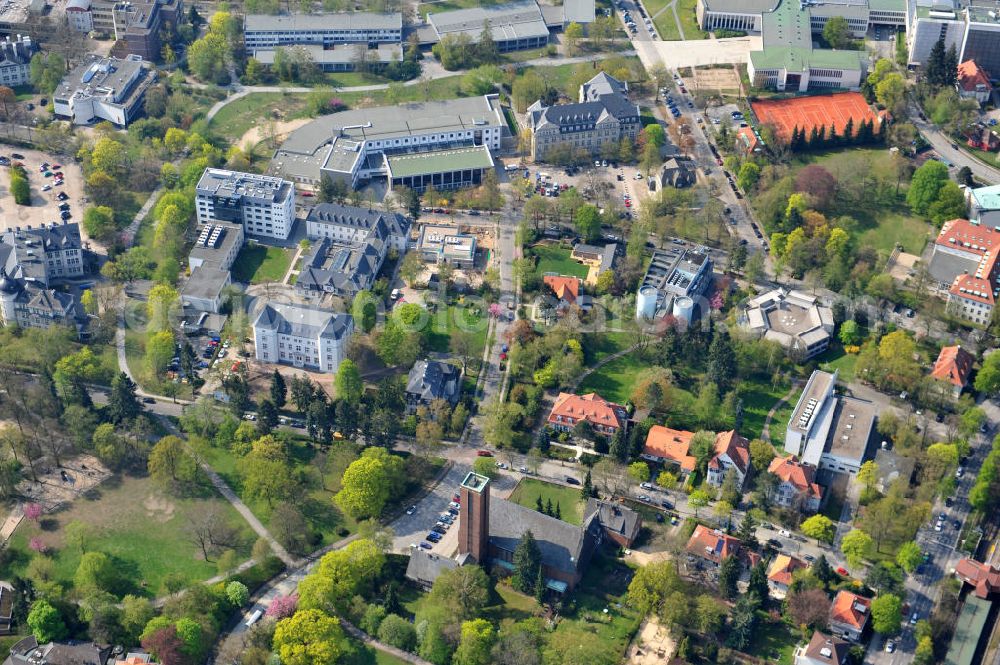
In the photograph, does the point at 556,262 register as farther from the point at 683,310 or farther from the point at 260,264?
the point at 260,264

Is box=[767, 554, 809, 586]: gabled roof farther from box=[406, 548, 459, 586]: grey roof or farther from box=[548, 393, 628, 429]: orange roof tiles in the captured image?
box=[406, 548, 459, 586]: grey roof

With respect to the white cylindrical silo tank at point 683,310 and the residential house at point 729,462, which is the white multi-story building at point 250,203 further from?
the residential house at point 729,462

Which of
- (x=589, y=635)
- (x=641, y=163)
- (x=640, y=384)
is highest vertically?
(x=641, y=163)

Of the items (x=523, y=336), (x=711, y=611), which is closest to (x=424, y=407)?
(x=523, y=336)

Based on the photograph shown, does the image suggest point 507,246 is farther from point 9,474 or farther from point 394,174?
point 9,474

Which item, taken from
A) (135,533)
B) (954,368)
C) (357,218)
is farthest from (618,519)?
(357,218)

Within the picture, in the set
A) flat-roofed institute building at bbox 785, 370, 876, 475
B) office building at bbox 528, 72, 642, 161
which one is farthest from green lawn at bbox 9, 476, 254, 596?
office building at bbox 528, 72, 642, 161
